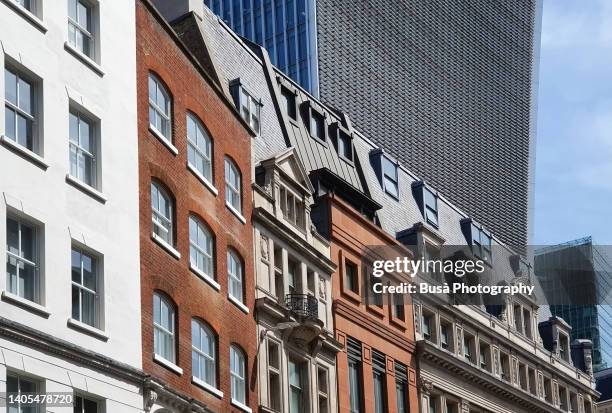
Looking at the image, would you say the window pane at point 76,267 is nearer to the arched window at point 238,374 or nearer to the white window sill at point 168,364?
the white window sill at point 168,364

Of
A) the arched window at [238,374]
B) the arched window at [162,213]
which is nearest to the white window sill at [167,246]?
the arched window at [162,213]

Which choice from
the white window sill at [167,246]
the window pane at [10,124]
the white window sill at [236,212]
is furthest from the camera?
the white window sill at [236,212]

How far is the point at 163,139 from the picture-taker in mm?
46969

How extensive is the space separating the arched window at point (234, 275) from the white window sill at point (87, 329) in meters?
12.4

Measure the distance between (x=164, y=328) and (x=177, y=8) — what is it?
19.3 meters

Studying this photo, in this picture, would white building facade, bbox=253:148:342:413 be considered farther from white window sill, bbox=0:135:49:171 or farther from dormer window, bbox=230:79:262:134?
white window sill, bbox=0:135:49:171

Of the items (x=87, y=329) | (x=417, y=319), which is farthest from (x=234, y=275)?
(x=417, y=319)

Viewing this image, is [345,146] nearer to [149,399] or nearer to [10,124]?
[149,399]

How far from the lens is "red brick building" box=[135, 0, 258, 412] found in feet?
146

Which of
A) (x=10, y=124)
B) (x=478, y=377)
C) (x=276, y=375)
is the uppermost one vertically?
(x=478, y=377)

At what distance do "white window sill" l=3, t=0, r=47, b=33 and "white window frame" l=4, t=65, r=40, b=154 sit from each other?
1.64 meters

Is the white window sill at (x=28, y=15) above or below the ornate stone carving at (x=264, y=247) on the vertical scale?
above

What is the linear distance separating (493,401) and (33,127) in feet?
142

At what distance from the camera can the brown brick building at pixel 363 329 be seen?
6281cm
